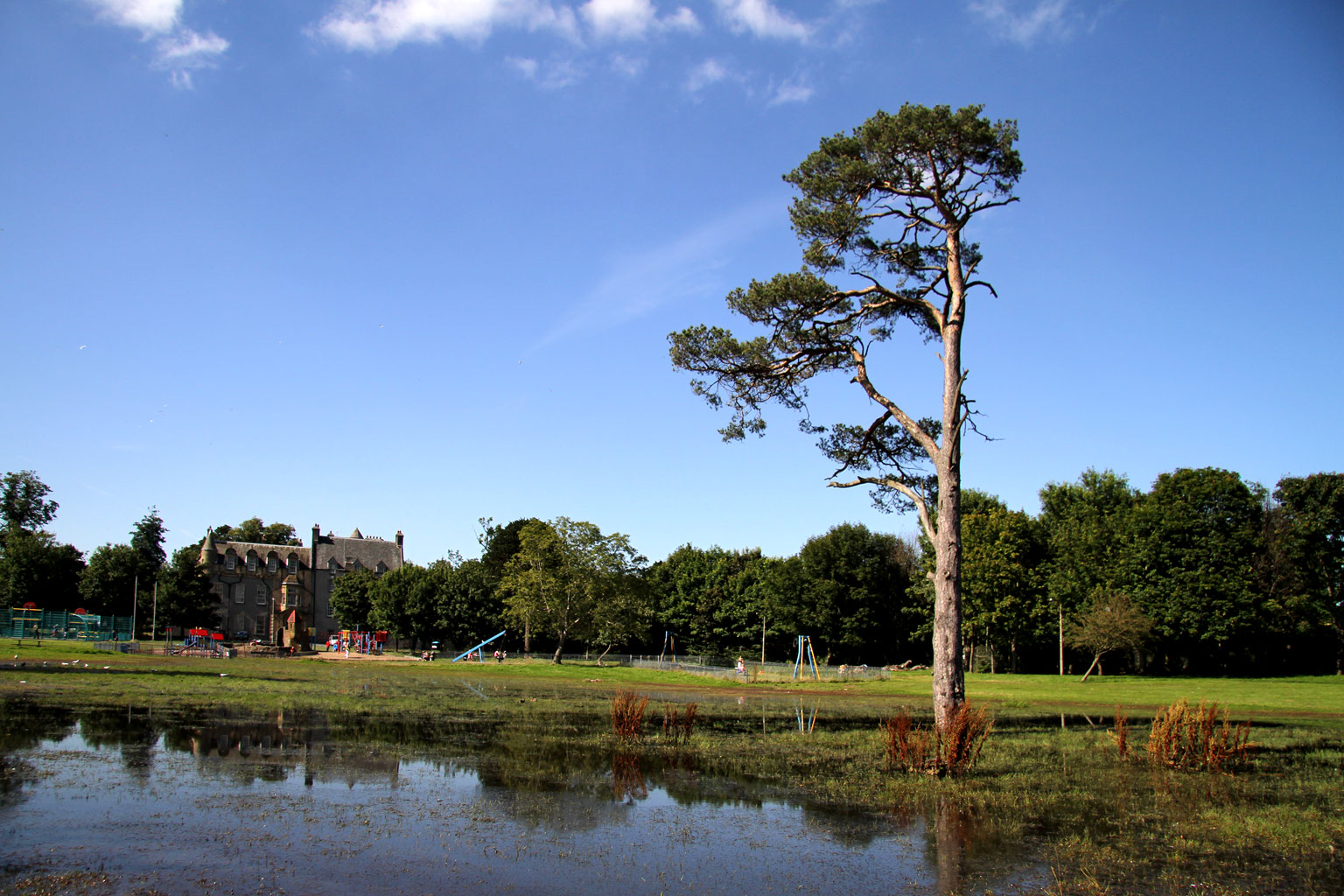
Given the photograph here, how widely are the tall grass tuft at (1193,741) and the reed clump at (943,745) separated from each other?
3.65 metres

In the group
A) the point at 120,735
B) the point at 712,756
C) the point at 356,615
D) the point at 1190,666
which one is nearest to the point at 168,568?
the point at 356,615

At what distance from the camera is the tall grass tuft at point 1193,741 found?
15172mm

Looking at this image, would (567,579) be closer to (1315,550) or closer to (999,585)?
(999,585)

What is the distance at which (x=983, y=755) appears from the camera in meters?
16.7

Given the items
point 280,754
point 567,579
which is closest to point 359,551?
point 567,579

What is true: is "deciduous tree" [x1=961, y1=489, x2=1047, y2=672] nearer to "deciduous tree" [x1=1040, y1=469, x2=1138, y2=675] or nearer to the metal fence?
"deciduous tree" [x1=1040, y1=469, x2=1138, y2=675]

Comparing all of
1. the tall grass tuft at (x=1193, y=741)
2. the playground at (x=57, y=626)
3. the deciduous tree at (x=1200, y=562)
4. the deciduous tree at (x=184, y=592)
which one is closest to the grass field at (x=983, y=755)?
the tall grass tuft at (x=1193, y=741)

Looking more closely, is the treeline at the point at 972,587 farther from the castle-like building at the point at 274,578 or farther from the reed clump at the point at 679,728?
the reed clump at the point at 679,728

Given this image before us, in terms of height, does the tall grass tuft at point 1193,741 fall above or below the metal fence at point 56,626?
above

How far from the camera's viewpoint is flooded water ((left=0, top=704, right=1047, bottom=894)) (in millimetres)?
Result: 7539

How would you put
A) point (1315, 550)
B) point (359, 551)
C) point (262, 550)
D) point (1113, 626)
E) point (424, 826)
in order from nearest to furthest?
point (424, 826), point (1113, 626), point (1315, 550), point (262, 550), point (359, 551)

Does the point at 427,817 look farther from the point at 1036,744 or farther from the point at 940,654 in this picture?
the point at 1036,744

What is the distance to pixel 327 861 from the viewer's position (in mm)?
7723

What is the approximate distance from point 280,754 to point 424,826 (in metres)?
5.61
